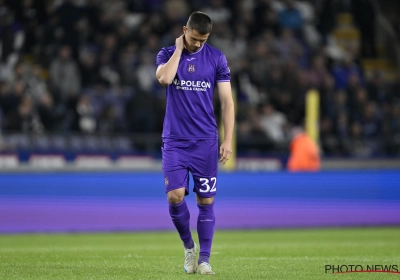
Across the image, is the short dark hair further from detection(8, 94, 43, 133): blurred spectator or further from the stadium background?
detection(8, 94, 43, 133): blurred spectator

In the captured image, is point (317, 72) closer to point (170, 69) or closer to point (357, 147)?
point (357, 147)

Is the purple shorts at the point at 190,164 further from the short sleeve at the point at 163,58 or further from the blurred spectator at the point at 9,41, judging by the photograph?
the blurred spectator at the point at 9,41

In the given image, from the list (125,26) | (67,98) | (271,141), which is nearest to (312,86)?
(271,141)

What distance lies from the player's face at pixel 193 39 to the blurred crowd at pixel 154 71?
9.31 meters

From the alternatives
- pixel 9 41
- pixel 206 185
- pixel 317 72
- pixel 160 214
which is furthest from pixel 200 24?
pixel 317 72

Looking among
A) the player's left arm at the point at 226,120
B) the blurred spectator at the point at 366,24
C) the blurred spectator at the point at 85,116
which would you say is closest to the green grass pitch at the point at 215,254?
the player's left arm at the point at 226,120

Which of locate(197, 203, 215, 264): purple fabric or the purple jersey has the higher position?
the purple jersey

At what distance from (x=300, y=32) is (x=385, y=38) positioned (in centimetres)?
263

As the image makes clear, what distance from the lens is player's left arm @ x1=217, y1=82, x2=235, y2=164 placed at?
7.48 m

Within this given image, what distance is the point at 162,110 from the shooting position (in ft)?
60.7

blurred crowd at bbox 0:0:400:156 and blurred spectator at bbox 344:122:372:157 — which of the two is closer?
blurred crowd at bbox 0:0:400:156

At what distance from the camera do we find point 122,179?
50.4 feet

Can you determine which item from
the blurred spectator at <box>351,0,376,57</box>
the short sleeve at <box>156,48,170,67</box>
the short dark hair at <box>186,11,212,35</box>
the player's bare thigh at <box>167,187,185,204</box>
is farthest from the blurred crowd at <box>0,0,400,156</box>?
the short dark hair at <box>186,11,212,35</box>

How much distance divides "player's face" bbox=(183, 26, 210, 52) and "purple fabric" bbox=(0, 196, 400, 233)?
24.9 ft
